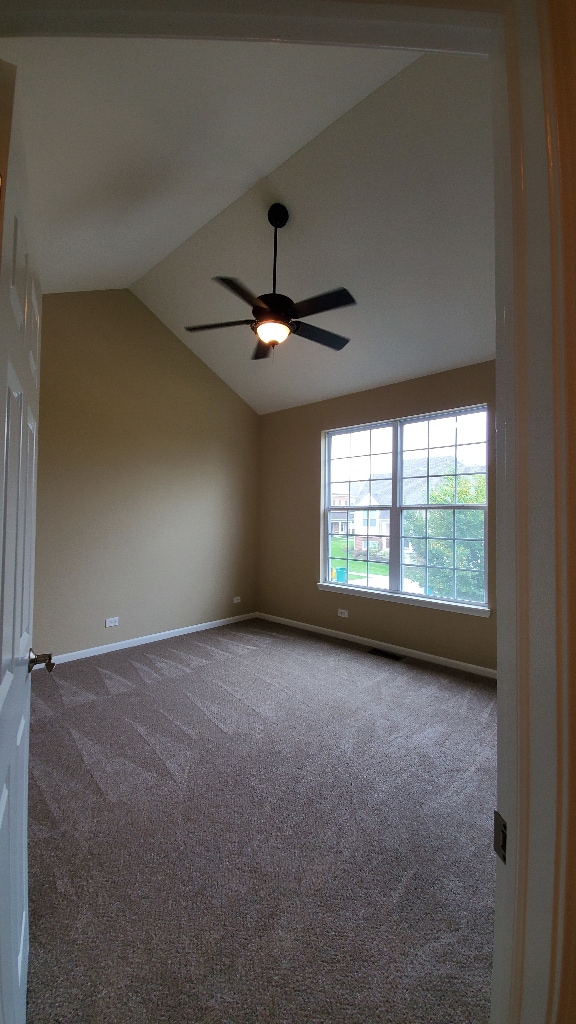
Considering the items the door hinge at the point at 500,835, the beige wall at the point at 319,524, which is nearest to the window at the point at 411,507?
the beige wall at the point at 319,524

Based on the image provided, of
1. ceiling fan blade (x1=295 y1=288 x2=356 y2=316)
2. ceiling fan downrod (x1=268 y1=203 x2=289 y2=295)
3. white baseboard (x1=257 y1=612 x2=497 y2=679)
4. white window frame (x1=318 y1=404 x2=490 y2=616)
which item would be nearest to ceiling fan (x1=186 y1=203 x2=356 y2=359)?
ceiling fan blade (x1=295 y1=288 x2=356 y2=316)

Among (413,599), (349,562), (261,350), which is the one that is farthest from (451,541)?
(261,350)

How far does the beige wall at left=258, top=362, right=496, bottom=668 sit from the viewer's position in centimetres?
370

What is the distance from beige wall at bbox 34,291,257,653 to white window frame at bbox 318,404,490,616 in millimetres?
1185

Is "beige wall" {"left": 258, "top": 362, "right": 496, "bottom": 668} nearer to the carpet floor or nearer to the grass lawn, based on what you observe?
the grass lawn

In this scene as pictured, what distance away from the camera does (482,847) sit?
1792mm

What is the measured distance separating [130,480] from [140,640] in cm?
171

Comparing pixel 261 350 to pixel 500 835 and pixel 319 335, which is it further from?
pixel 500 835

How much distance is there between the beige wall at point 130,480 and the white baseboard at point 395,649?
76 centimetres

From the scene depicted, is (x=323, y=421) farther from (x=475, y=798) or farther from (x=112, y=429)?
(x=475, y=798)

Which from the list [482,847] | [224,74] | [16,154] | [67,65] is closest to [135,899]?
[482,847]

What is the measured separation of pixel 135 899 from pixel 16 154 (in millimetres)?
2272

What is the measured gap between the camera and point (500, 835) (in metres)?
0.62

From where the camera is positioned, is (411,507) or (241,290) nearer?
(241,290)
